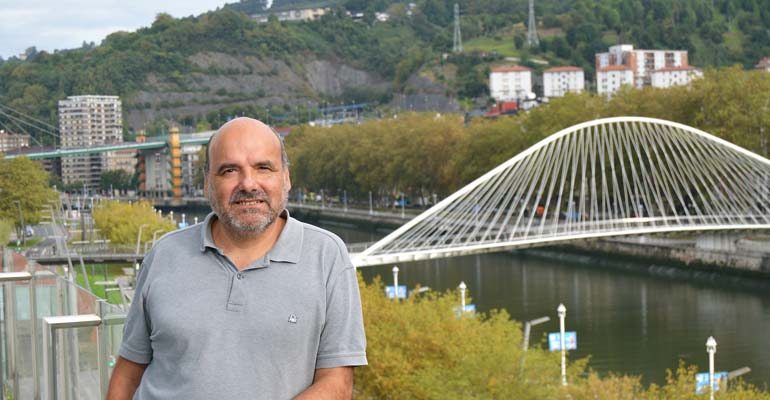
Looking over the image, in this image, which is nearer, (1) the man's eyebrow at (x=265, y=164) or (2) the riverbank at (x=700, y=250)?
(1) the man's eyebrow at (x=265, y=164)

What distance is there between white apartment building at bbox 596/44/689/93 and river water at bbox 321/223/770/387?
6695cm

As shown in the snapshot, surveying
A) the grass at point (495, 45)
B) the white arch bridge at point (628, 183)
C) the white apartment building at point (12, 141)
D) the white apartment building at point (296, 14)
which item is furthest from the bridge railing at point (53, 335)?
the white apartment building at point (296, 14)

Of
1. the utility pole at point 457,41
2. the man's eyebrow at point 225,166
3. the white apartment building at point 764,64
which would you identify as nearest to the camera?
the man's eyebrow at point 225,166

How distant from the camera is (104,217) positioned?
4809 cm

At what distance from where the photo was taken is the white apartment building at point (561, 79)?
10462cm

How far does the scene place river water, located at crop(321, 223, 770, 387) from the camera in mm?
22750

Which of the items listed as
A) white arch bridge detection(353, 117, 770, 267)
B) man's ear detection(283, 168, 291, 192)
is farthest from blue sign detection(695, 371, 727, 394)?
white arch bridge detection(353, 117, 770, 267)

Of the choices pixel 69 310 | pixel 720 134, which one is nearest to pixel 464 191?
pixel 720 134

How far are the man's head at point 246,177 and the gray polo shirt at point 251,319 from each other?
A: 0.19 feet

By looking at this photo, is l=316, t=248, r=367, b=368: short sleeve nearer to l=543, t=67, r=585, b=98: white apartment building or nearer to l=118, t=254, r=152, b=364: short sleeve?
l=118, t=254, r=152, b=364: short sleeve

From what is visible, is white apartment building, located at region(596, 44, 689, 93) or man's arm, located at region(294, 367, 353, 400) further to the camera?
white apartment building, located at region(596, 44, 689, 93)

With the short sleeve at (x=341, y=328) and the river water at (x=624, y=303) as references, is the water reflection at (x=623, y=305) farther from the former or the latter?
the short sleeve at (x=341, y=328)

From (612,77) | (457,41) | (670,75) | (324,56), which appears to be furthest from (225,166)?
(324,56)

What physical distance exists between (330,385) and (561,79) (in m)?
104
